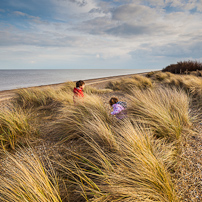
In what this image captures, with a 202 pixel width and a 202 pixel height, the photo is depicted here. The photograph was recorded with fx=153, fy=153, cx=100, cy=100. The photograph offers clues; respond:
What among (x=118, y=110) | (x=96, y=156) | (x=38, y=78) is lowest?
(x=96, y=156)

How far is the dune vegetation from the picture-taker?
4.20 feet

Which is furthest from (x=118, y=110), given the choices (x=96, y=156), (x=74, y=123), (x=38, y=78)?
(x=38, y=78)

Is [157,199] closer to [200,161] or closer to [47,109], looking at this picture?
[200,161]

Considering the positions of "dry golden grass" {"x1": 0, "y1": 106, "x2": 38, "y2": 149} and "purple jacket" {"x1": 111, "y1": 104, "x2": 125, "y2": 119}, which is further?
"purple jacket" {"x1": 111, "y1": 104, "x2": 125, "y2": 119}

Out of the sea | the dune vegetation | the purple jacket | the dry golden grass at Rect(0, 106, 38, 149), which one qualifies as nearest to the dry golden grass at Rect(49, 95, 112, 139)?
the dune vegetation

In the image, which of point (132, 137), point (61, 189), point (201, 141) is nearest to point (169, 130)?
point (201, 141)

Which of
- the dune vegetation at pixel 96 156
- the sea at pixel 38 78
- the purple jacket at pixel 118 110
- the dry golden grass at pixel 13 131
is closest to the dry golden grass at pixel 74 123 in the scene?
the dune vegetation at pixel 96 156

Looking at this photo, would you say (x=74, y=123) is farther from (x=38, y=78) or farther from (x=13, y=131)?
(x=38, y=78)

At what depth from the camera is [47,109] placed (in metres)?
4.52

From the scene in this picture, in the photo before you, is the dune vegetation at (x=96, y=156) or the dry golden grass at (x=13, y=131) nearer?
the dune vegetation at (x=96, y=156)

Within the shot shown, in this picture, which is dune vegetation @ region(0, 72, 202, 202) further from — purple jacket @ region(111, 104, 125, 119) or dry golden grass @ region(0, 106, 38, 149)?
purple jacket @ region(111, 104, 125, 119)

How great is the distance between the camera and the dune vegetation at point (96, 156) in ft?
4.20

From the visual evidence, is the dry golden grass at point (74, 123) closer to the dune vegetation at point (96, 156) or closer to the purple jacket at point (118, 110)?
the dune vegetation at point (96, 156)

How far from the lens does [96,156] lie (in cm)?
184
